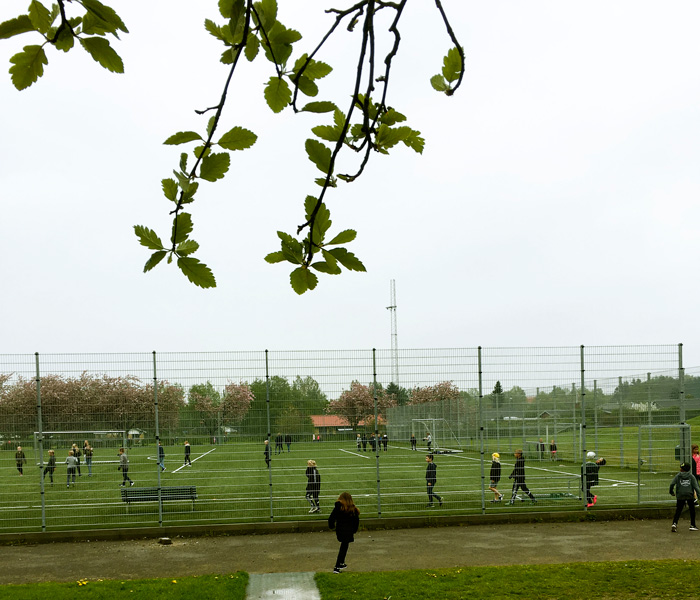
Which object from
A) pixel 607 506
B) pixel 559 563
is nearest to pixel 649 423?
pixel 607 506

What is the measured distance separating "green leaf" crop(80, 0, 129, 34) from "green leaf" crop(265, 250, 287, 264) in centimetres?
56

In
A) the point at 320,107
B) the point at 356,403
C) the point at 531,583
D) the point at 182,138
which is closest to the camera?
the point at 182,138

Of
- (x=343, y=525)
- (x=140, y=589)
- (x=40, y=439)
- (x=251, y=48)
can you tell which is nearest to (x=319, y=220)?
(x=251, y=48)

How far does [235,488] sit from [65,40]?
43.9ft

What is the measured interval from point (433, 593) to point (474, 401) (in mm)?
6043

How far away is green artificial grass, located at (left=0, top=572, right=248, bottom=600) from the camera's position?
8.51 m

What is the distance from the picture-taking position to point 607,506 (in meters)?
14.4

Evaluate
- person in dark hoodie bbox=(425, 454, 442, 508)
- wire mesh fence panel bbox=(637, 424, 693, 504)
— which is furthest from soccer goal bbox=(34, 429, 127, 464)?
wire mesh fence panel bbox=(637, 424, 693, 504)

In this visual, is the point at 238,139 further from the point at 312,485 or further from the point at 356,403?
the point at 312,485

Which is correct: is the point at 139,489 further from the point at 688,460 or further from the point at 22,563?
the point at 688,460

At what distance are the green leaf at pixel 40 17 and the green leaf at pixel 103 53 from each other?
0.06 metres

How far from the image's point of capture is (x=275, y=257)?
5.51 ft

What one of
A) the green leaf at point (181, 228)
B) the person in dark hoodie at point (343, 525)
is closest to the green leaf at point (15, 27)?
the green leaf at point (181, 228)

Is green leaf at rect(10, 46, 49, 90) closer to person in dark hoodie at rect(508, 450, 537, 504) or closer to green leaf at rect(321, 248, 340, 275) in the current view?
green leaf at rect(321, 248, 340, 275)
